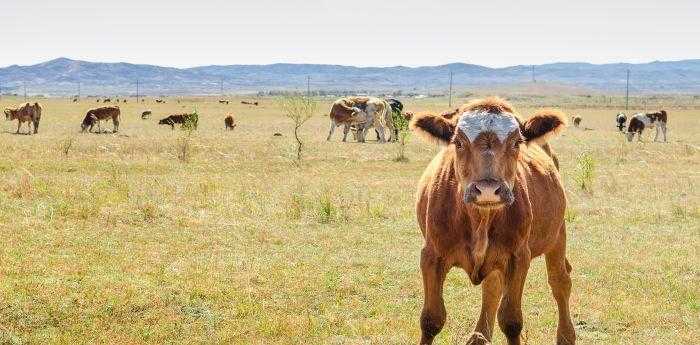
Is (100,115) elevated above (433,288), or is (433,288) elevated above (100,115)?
(100,115)

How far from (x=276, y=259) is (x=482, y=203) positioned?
7280 mm

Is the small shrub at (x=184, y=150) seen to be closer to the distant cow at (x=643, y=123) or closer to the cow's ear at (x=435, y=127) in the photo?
the cow's ear at (x=435, y=127)

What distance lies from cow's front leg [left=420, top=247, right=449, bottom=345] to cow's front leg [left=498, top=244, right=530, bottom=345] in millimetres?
596

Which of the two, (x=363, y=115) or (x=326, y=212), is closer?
(x=326, y=212)

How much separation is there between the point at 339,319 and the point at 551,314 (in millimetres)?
Answer: 2761

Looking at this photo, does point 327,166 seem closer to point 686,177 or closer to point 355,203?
point 355,203

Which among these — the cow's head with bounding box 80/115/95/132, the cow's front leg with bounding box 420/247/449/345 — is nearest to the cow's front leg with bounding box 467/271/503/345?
the cow's front leg with bounding box 420/247/449/345

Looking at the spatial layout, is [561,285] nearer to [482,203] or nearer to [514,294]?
[514,294]

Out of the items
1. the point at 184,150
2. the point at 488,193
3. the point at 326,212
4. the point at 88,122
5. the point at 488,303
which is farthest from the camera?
the point at 88,122

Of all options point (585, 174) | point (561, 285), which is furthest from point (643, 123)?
point (561, 285)

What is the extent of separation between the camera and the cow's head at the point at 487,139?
18.2 feet

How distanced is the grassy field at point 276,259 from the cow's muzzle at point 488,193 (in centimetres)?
352

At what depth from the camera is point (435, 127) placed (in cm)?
648

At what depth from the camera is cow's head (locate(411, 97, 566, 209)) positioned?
18.2 feet
